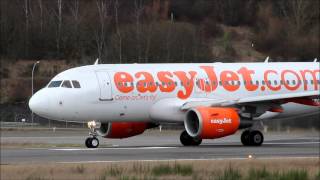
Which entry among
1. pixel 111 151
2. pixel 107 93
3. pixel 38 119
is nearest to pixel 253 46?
pixel 38 119

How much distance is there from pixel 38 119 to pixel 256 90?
26893mm

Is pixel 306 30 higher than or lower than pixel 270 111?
higher

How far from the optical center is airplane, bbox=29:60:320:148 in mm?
37844

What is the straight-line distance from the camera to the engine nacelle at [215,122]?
1469 inches

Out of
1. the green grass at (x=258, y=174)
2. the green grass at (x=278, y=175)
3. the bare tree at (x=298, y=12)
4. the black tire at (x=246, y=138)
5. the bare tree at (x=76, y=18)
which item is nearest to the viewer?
the green grass at (x=278, y=175)

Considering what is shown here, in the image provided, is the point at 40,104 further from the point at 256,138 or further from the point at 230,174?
the point at 230,174

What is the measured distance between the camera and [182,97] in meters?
39.9

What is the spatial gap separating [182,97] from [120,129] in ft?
9.44

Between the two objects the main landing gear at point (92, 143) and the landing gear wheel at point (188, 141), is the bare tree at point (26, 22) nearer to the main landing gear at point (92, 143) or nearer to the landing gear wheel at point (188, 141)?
the landing gear wheel at point (188, 141)

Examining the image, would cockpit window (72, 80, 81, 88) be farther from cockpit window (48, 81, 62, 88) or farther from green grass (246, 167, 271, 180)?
green grass (246, 167, 271, 180)

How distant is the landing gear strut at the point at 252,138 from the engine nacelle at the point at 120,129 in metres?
4.10

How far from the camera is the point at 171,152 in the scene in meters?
34.3

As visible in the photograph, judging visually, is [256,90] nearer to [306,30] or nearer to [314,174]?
[314,174]

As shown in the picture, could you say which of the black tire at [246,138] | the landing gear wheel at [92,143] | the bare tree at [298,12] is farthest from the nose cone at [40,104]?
the bare tree at [298,12]
